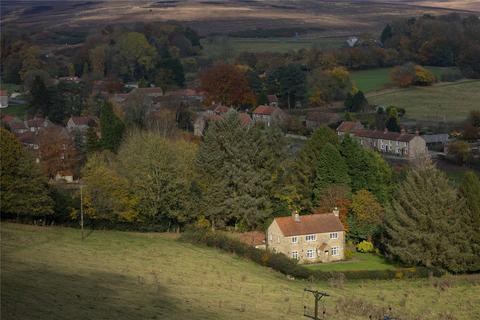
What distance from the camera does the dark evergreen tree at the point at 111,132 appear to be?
56188 mm

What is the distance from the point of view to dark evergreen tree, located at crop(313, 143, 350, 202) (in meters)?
44.5

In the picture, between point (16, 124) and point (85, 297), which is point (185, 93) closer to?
point (16, 124)

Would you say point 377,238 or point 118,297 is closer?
point 118,297

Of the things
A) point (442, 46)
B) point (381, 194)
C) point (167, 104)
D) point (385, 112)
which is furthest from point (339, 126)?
point (442, 46)

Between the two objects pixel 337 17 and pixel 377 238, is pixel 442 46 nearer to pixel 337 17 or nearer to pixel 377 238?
pixel 337 17

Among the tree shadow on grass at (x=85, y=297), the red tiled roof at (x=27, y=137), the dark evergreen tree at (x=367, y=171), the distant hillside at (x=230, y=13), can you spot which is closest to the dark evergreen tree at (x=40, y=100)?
the red tiled roof at (x=27, y=137)

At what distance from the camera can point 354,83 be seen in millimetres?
97438

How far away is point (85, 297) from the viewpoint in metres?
25.2

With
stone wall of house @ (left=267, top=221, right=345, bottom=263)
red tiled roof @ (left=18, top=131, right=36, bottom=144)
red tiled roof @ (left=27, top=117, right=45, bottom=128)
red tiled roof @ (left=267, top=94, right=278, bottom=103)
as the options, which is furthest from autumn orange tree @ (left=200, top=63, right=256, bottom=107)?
stone wall of house @ (left=267, top=221, right=345, bottom=263)

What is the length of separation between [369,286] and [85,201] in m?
15.2

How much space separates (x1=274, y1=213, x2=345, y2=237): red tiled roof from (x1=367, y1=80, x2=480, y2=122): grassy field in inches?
1716

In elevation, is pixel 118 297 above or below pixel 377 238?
above

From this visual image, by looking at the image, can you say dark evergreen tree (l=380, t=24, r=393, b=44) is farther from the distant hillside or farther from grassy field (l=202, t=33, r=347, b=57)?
the distant hillside

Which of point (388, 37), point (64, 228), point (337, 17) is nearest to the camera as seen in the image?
point (64, 228)
